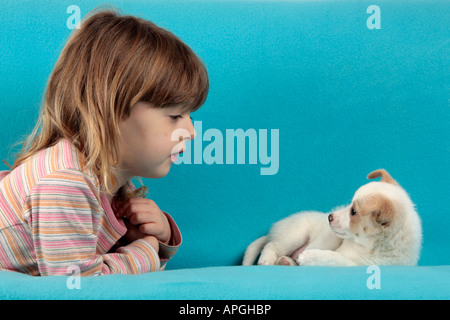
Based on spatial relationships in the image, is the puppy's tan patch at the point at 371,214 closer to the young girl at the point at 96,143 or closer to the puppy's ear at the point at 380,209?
the puppy's ear at the point at 380,209

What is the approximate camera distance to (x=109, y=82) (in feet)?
3.80

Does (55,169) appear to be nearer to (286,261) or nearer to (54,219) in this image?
(54,219)

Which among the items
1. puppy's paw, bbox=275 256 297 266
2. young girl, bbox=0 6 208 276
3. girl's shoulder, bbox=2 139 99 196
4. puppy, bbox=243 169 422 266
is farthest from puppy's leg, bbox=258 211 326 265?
girl's shoulder, bbox=2 139 99 196

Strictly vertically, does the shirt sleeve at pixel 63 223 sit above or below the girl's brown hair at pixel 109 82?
below

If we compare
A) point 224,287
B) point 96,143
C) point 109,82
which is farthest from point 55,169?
point 224,287

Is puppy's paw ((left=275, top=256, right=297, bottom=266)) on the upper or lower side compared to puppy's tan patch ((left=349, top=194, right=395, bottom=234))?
lower

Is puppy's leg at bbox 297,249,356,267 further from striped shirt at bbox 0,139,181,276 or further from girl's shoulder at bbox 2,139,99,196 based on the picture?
girl's shoulder at bbox 2,139,99,196

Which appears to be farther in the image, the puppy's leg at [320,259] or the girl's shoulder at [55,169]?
the puppy's leg at [320,259]

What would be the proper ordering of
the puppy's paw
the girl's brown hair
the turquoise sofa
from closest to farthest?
the girl's brown hair < the puppy's paw < the turquoise sofa

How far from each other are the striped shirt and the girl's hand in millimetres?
135

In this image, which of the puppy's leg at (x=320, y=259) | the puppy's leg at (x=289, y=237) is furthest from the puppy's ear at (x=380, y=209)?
the puppy's leg at (x=289, y=237)

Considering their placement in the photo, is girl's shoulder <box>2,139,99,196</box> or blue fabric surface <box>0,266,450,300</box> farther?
girl's shoulder <box>2,139,99,196</box>

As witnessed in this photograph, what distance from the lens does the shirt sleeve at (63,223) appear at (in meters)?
1.05

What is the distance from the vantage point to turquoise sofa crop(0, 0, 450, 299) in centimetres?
167
